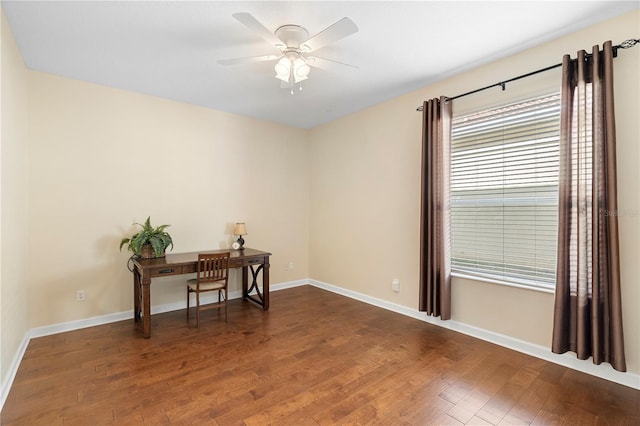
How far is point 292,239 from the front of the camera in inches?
209

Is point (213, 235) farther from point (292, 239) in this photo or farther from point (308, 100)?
point (308, 100)

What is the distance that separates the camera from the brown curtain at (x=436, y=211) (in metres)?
3.29

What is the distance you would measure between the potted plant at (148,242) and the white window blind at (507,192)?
11.1 feet

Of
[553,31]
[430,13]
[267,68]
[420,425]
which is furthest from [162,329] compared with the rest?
[553,31]

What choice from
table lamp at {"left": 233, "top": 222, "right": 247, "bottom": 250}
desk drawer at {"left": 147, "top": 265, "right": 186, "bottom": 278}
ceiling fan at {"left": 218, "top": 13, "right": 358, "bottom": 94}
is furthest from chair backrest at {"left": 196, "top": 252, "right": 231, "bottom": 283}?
ceiling fan at {"left": 218, "top": 13, "right": 358, "bottom": 94}

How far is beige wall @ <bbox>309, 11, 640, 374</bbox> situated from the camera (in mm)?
2285

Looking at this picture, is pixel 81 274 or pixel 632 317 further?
pixel 81 274

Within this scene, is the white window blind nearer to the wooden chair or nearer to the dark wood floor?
the dark wood floor

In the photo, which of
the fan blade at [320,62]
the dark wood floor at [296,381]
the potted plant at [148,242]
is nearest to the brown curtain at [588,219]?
the dark wood floor at [296,381]

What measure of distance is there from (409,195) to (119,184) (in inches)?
141

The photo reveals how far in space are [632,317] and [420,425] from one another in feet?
6.03

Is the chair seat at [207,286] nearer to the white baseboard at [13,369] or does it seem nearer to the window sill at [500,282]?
the white baseboard at [13,369]

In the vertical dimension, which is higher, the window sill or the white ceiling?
the white ceiling

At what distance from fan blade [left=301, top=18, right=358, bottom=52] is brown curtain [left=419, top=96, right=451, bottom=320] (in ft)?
5.27
